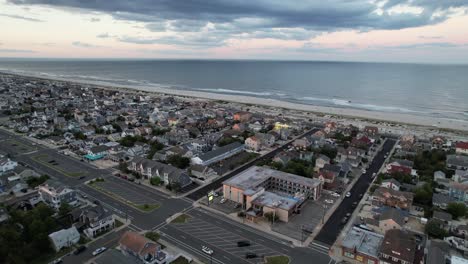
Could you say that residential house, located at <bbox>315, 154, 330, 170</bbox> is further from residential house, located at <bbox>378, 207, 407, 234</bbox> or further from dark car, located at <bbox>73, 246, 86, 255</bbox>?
dark car, located at <bbox>73, 246, 86, 255</bbox>

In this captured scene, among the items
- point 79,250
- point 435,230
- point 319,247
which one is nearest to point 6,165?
point 79,250

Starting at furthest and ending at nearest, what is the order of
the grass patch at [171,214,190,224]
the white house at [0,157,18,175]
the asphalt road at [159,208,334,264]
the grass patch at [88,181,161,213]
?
the white house at [0,157,18,175]
the grass patch at [88,181,161,213]
the grass patch at [171,214,190,224]
the asphalt road at [159,208,334,264]

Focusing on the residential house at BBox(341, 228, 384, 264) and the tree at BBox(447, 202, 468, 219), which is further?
the tree at BBox(447, 202, 468, 219)

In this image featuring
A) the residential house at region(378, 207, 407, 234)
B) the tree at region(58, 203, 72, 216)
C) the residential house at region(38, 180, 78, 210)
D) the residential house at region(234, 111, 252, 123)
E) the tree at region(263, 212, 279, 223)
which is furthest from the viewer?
the residential house at region(234, 111, 252, 123)

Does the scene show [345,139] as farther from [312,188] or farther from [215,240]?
[215,240]

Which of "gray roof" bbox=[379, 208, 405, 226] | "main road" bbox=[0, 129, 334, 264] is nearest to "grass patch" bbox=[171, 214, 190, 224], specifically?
"main road" bbox=[0, 129, 334, 264]

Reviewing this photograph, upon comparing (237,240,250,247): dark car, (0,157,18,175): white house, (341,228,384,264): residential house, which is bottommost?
(237,240,250,247): dark car

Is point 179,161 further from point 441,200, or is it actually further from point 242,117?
point 242,117

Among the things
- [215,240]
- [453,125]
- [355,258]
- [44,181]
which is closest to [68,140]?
[44,181]
